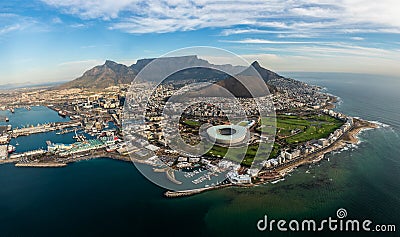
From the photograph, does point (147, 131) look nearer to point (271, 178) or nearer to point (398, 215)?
point (271, 178)

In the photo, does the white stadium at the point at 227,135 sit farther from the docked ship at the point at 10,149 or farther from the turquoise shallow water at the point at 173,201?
the docked ship at the point at 10,149

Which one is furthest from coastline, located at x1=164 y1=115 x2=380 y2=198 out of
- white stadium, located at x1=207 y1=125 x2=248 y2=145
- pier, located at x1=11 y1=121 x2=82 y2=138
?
pier, located at x1=11 y1=121 x2=82 y2=138

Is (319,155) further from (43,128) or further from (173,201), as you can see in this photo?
(43,128)

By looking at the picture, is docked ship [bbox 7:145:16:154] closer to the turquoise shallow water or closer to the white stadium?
the turquoise shallow water

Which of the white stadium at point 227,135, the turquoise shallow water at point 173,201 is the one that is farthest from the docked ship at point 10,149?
the white stadium at point 227,135

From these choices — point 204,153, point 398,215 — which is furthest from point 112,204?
point 398,215

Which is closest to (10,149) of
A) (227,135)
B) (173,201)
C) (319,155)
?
(173,201)
